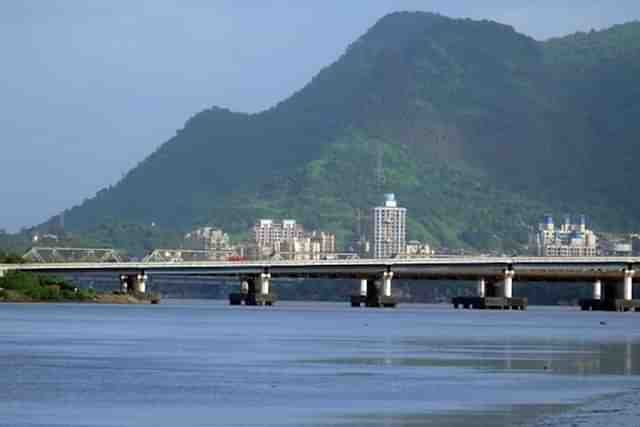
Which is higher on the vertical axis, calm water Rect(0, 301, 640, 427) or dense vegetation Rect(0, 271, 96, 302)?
dense vegetation Rect(0, 271, 96, 302)

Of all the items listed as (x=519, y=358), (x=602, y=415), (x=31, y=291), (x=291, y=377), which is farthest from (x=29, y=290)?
(x=602, y=415)

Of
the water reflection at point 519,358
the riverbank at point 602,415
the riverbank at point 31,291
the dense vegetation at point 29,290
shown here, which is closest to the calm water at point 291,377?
the water reflection at point 519,358

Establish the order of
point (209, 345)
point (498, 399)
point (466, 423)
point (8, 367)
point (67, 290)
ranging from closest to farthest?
point (466, 423) → point (498, 399) → point (8, 367) → point (209, 345) → point (67, 290)

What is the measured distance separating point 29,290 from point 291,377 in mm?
130336

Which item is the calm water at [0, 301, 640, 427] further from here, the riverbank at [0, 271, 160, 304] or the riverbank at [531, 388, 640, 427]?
the riverbank at [0, 271, 160, 304]

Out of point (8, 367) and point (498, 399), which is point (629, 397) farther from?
point (8, 367)

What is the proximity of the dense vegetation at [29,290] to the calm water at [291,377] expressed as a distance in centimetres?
8539

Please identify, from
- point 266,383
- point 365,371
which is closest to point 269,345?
point 365,371

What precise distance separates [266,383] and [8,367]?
9101mm

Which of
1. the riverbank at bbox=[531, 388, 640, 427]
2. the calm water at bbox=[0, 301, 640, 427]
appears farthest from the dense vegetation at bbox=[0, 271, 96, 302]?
the riverbank at bbox=[531, 388, 640, 427]

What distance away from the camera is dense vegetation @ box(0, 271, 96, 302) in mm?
184625

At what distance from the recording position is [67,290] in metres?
200

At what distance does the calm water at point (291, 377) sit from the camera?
47.7 meters

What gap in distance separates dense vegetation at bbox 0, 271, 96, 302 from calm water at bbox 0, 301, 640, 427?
8539cm
